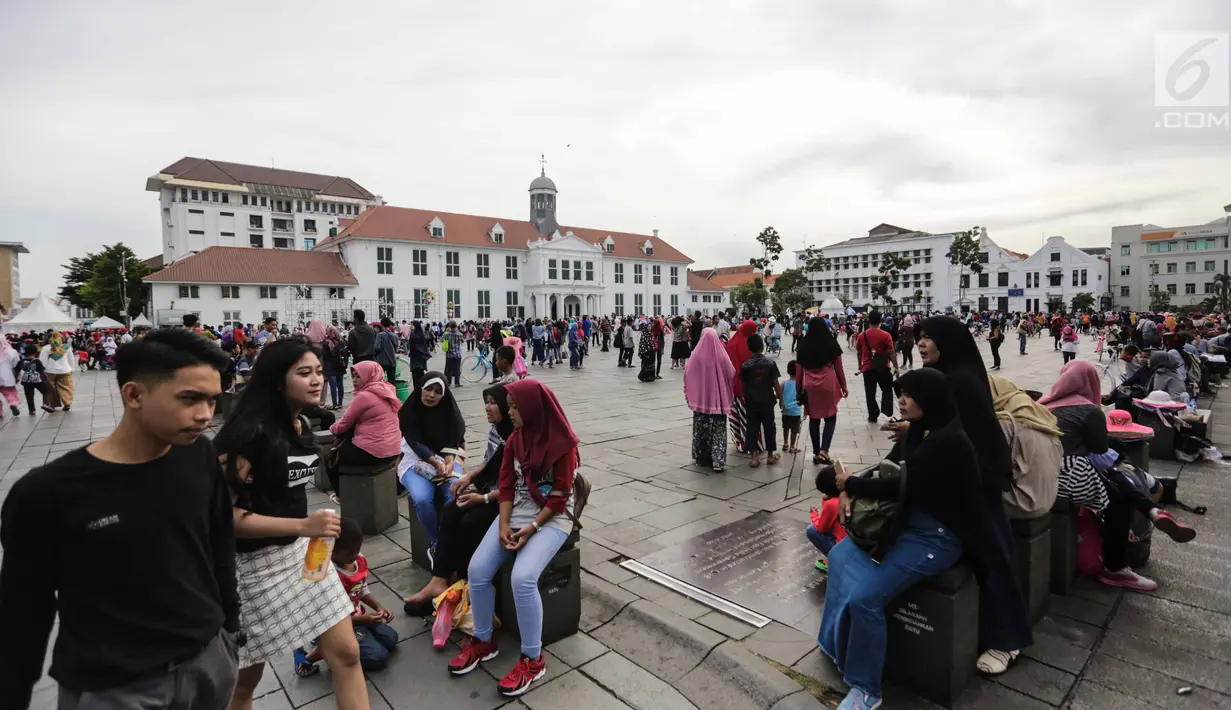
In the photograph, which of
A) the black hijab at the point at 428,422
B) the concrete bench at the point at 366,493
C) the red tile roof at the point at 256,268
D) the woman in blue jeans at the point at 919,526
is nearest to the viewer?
the woman in blue jeans at the point at 919,526

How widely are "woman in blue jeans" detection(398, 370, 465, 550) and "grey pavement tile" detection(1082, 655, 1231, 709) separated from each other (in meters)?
3.77

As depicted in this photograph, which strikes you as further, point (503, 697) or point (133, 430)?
point (503, 697)

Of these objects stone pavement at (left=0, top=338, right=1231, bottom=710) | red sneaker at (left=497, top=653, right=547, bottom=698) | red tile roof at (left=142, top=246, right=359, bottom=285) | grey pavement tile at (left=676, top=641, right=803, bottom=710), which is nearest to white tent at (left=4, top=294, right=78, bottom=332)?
red tile roof at (left=142, top=246, right=359, bottom=285)

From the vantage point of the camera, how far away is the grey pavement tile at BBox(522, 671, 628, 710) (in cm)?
281

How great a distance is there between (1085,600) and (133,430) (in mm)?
4766

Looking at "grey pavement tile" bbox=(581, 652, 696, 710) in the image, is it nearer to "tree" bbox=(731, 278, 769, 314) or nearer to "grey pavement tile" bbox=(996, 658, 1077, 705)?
"grey pavement tile" bbox=(996, 658, 1077, 705)

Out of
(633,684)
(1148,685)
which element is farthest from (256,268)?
(1148,685)

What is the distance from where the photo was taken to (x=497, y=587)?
134 inches

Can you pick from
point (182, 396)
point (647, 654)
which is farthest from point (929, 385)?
point (182, 396)

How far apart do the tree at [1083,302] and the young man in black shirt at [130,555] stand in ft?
259

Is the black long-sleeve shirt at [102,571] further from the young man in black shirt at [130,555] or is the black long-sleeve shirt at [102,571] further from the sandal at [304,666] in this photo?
the sandal at [304,666]

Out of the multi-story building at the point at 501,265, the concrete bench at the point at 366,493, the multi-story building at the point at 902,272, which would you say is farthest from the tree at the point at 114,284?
the multi-story building at the point at 902,272

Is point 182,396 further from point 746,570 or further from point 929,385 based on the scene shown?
point 746,570

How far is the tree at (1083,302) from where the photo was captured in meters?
63.8
